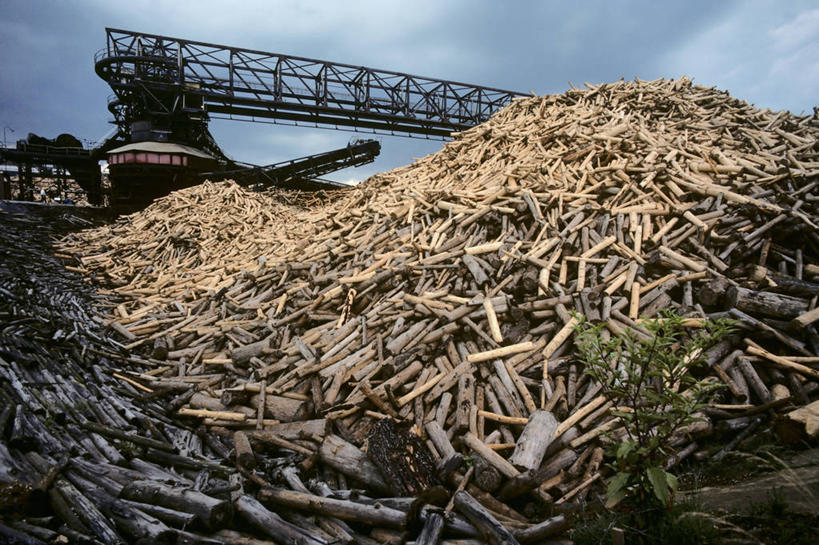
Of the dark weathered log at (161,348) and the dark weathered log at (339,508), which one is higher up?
the dark weathered log at (161,348)

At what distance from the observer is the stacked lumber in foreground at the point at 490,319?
12.1 feet

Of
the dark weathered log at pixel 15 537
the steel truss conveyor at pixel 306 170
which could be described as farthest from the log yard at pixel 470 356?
the steel truss conveyor at pixel 306 170

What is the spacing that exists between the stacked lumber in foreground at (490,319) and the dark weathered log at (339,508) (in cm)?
1

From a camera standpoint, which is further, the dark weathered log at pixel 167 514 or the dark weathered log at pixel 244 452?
the dark weathered log at pixel 244 452

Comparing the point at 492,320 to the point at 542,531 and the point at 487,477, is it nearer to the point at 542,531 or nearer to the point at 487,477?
the point at 487,477

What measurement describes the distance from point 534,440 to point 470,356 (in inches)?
48.3

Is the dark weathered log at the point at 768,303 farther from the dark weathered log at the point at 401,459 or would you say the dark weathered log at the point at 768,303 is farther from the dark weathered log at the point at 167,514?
the dark weathered log at the point at 167,514

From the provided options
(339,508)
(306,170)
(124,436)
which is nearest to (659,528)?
(339,508)

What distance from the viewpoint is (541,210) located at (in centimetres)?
694

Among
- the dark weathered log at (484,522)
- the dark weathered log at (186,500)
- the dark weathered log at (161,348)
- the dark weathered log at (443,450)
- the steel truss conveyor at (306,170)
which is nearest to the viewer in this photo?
the dark weathered log at (484,522)

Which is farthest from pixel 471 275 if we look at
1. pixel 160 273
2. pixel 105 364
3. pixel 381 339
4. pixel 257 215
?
pixel 257 215

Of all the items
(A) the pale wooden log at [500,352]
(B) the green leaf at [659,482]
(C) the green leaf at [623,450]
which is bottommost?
(B) the green leaf at [659,482]

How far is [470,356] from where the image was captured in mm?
4801

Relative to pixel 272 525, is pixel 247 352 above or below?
above
